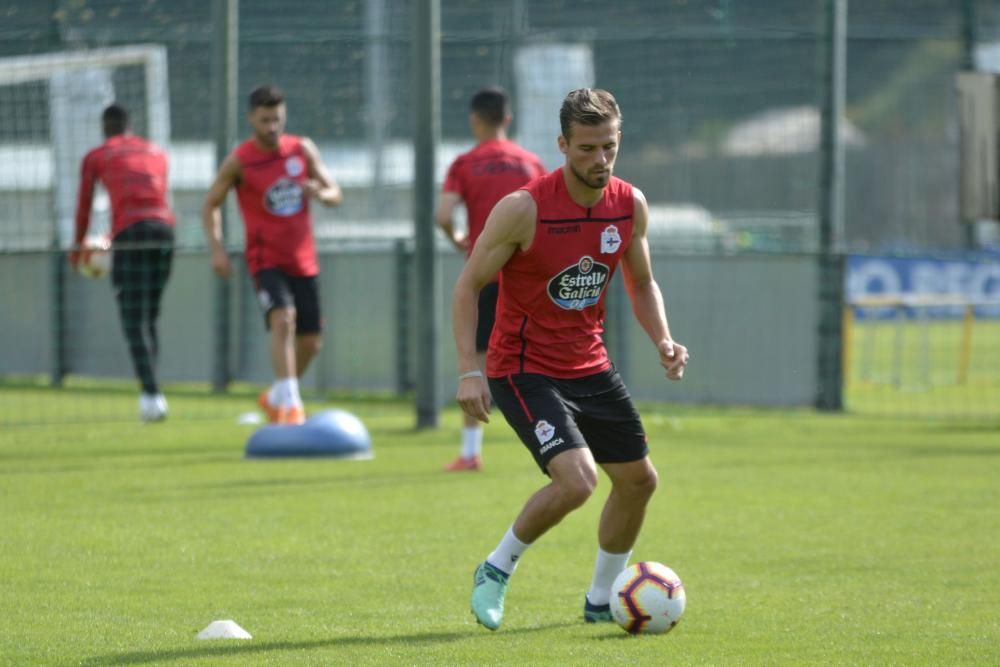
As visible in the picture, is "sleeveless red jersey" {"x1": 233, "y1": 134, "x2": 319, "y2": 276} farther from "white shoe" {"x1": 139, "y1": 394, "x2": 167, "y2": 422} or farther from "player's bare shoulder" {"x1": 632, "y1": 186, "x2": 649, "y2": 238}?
"player's bare shoulder" {"x1": 632, "y1": 186, "x2": 649, "y2": 238}

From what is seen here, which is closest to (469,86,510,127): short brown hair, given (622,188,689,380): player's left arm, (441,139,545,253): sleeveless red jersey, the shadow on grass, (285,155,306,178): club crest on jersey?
(441,139,545,253): sleeveless red jersey

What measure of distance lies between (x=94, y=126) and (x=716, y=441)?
7174 millimetres

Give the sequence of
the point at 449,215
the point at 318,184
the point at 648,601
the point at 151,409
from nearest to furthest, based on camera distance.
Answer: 1. the point at 648,601
2. the point at 449,215
3. the point at 318,184
4. the point at 151,409

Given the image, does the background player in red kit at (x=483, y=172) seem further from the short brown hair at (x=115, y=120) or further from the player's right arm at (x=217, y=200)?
the short brown hair at (x=115, y=120)

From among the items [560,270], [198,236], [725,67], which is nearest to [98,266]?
[198,236]

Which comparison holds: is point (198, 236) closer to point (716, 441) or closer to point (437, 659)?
point (716, 441)

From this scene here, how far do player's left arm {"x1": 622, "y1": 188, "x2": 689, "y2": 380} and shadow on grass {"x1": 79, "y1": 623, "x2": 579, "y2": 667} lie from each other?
1121 millimetres

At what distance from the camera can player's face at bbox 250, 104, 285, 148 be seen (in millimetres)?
11992

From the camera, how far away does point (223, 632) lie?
6.07 m

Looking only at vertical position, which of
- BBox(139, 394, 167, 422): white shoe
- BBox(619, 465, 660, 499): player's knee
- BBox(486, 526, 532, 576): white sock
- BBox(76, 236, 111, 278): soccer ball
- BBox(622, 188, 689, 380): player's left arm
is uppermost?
BBox(622, 188, 689, 380): player's left arm

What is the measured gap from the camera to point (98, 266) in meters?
14.2

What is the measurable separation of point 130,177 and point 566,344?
28.2ft

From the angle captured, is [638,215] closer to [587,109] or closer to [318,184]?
[587,109]

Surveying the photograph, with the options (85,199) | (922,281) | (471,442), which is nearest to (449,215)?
(471,442)
